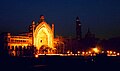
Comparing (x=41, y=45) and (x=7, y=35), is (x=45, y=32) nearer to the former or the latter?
(x=41, y=45)

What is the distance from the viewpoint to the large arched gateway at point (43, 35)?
74688 mm

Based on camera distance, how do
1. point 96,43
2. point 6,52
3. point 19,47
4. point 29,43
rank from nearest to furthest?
1. point 6,52
2. point 19,47
3. point 29,43
4. point 96,43

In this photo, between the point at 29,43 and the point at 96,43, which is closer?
the point at 29,43

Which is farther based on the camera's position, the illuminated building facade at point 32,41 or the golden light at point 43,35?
the golden light at point 43,35

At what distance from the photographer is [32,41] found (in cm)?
7319

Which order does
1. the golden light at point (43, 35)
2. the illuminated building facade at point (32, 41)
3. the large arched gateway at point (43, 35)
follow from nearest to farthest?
the illuminated building facade at point (32, 41)
the large arched gateway at point (43, 35)
the golden light at point (43, 35)

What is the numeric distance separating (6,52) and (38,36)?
1367 cm

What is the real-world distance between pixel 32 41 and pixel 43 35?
208 inches

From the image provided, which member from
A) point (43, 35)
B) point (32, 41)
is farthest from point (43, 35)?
point (32, 41)

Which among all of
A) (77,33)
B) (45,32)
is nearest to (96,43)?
(77,33)

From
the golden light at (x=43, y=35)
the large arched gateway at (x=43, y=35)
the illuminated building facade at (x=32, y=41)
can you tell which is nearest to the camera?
the illuminated building facade at (x=32, y=41)

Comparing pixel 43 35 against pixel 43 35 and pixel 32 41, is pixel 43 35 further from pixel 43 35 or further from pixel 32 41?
pixel 32 41

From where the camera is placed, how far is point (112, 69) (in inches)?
1519

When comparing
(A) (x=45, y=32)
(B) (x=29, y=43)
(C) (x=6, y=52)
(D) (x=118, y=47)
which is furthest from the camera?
(D) (x=118, y=47)
